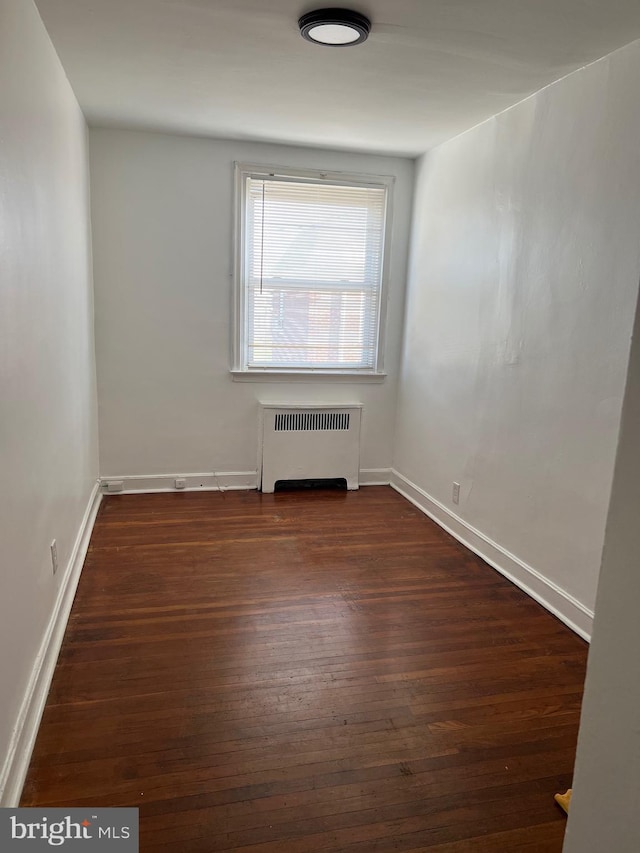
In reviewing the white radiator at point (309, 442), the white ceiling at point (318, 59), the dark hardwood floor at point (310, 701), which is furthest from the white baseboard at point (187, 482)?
the white ceiling at point (318, 59)

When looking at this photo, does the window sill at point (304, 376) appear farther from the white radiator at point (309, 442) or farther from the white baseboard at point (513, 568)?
the white baseboard at point (513, 568)

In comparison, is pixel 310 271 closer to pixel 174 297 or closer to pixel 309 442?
pixel 174 297

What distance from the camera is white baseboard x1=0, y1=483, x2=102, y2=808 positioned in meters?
1.53

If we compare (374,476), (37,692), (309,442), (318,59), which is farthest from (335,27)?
(374,476)

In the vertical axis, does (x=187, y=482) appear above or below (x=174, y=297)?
below

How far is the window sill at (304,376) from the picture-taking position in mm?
4258

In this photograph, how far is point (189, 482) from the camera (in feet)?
14.1

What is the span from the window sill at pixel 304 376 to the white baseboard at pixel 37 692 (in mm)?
1754

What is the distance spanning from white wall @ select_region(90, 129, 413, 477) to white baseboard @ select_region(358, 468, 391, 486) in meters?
0.69

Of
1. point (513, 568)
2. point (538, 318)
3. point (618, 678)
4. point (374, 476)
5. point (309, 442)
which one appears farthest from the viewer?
point (374, 476)

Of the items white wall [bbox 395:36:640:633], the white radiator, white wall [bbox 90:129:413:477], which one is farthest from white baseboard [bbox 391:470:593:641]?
white wall [bbox 90:129:413:477]

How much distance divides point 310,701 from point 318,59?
8.65ft

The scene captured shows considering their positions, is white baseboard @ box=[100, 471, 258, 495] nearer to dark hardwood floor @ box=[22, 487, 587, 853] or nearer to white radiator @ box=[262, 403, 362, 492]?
white radiator @ box=[262, 403, 362, 492]

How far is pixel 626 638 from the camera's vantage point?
888 mm
